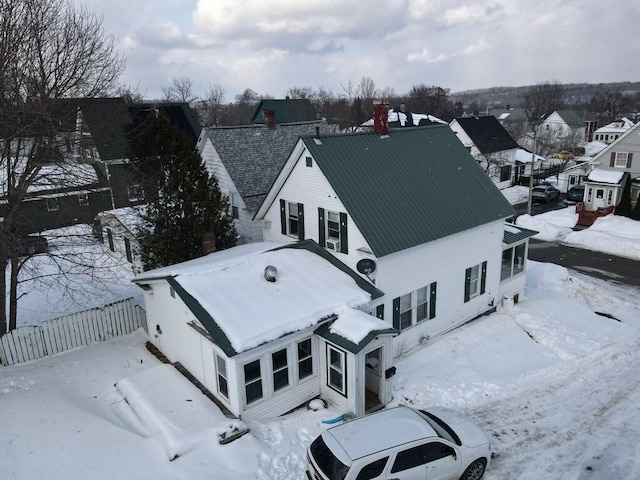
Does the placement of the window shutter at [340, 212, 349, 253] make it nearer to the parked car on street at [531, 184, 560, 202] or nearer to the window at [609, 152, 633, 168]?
the parked car on street at [531, 184, 560, 202]

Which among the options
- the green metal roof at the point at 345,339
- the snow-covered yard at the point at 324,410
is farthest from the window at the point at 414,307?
the green metal roof at the point at 345,339

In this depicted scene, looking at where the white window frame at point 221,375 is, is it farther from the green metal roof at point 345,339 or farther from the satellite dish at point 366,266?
the satellite dish at point 366,266

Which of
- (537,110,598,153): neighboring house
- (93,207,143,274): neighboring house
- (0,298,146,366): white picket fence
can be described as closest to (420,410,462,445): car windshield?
(0,298,146,366): white picket fence

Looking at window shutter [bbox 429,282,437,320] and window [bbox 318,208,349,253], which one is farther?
window shutter [bbox 429,282,437,320]

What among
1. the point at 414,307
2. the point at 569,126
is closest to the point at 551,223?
the point at 414,307

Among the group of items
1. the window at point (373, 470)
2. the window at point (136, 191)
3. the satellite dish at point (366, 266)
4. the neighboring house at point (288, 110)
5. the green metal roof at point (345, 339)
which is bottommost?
the window at point (373, 470)

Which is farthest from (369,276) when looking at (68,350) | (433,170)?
(68,350)

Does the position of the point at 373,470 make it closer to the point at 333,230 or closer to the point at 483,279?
the point at 333,230
